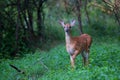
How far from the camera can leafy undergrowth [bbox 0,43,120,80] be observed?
405 inches

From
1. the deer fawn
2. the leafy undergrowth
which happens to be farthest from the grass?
the deer fawn

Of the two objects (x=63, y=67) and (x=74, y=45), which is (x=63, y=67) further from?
(x=74, y=45)

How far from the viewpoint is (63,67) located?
521 inches

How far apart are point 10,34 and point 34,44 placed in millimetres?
1353

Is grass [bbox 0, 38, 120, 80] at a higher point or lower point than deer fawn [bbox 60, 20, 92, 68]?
lower

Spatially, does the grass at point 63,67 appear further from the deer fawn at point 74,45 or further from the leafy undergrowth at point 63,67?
the deer fawn at point 74,45

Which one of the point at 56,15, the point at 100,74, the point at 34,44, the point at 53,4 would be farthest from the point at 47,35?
the point at 100,74

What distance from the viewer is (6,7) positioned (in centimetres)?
1972

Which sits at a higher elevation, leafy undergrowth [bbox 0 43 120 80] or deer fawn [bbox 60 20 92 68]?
deer fawn [bbox 60 20 92 68]

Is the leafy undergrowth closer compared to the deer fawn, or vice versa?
the leafy undergrowth

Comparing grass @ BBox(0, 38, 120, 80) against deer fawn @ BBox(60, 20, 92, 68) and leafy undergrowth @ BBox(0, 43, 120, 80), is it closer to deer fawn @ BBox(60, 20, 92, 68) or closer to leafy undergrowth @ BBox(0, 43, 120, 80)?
leafy undergrowth @ BBox(0, 43, 120, 80)

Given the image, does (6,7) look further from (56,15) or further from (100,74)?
(100,74)

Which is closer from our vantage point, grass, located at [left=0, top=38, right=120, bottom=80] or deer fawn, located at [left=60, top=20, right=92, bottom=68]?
grass, located at [left=0, top=38, right=120, bottom=80]

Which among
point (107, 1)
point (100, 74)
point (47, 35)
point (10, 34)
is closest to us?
point (100, 74)
